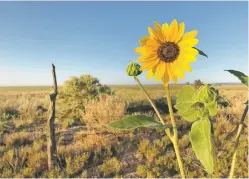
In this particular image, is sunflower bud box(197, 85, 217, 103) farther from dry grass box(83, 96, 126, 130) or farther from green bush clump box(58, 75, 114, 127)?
green bush clump box(58, 75, 114, 127)

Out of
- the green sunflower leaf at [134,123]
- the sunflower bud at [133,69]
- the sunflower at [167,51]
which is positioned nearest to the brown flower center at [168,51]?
the sunflower at [167,51]

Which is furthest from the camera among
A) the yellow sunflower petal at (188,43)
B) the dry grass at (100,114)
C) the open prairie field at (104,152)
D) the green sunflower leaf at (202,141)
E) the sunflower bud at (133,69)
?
the dry grass at (100,114)

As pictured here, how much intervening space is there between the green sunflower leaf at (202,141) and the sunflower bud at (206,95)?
7cm

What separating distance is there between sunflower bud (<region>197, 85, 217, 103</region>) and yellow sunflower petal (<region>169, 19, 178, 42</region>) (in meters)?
0.26

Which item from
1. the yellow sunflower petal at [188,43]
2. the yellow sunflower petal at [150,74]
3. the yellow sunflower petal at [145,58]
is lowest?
the yellow sunflower petal at [150,74]

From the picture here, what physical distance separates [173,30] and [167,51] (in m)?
0.08

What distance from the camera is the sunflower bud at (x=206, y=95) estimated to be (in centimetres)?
88

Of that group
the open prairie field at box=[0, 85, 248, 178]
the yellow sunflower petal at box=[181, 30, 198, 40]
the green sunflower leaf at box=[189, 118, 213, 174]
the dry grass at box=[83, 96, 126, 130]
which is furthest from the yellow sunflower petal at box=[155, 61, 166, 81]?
the dry grass at box=[83, 96, 126, 130]

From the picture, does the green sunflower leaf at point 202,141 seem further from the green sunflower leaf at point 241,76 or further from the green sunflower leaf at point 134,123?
the green sunflower leaf at point 241,76

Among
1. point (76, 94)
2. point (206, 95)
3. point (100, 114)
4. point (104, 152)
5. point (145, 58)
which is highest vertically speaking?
point (145, 58)

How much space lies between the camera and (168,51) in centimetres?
109

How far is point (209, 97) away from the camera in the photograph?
887mm

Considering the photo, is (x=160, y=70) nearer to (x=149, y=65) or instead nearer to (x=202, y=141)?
(x=149, y=65)

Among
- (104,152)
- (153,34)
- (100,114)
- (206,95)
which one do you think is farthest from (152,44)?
(100,114)
